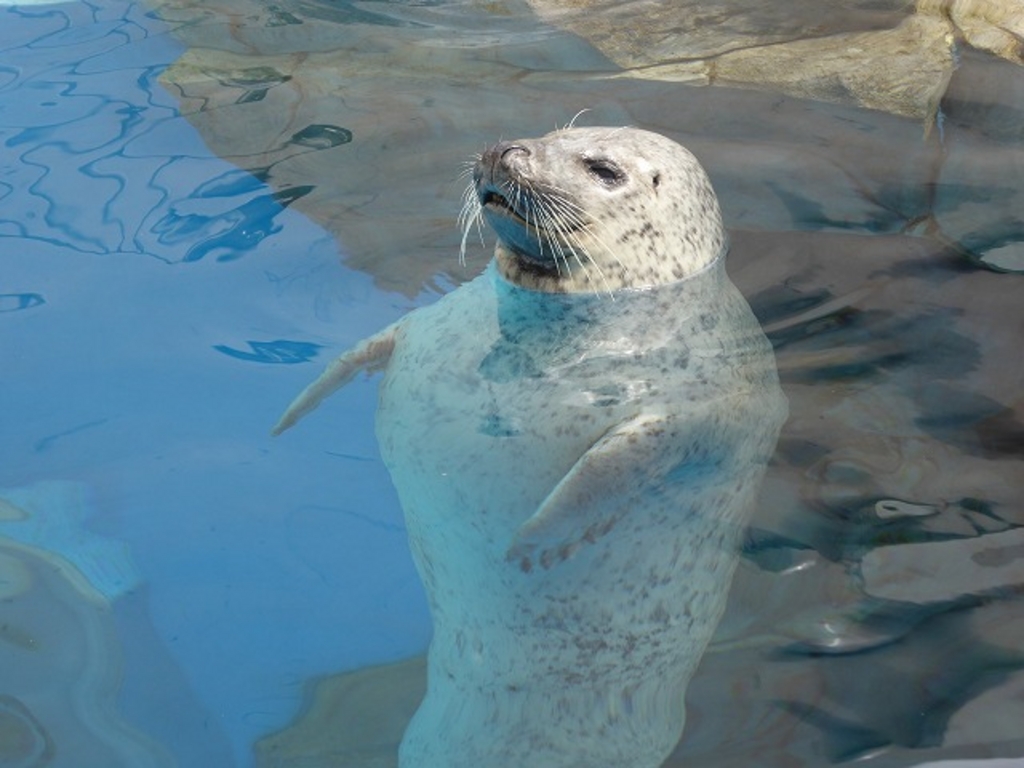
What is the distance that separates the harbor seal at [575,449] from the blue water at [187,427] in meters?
0.34

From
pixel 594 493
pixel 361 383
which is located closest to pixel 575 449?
pixel 594 493

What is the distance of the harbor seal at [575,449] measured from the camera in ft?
11.0

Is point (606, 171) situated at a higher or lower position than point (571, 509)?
higher

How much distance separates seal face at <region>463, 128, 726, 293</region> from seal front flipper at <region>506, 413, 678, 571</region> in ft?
2.15

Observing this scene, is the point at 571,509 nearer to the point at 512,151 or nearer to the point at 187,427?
the point at 512,151

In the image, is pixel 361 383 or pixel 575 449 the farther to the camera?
pixel 361 383

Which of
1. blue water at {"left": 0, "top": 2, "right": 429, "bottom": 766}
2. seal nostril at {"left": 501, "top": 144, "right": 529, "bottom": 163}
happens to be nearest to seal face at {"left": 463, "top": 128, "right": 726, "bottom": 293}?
seal nostril at {"left": 501, "top": 144, "right": 529, "bottom": 163}

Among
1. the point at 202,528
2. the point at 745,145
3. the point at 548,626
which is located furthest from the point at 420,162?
the point at 548,626

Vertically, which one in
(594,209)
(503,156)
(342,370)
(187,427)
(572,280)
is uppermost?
(503,156)

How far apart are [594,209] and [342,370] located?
2.94ft

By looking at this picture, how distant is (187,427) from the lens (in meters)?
4.43

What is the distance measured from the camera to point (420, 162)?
18.8ft

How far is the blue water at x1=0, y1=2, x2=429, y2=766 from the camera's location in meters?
3.67

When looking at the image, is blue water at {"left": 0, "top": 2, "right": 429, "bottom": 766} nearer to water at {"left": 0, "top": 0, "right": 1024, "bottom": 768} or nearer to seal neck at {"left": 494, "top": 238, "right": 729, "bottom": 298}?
water at {"left": 0, "top": 0, "right": 1024, "bottom": 768}
